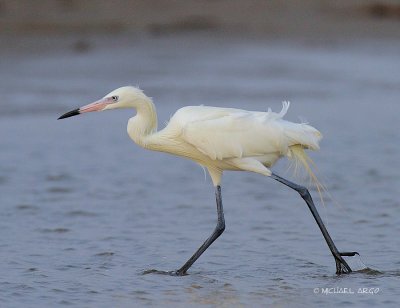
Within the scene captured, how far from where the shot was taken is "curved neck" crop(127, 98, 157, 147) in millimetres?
7090

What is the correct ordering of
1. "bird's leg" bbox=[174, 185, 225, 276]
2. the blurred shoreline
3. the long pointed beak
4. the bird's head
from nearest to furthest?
the long pointed beak, the bird's head, "bird's leg" bbox=[174, 185, 225, 276], the blurred shoreline

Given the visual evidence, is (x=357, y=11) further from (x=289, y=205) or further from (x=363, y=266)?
(x=363, y=266)

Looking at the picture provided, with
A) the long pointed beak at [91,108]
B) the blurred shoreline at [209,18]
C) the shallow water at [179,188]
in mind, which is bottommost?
the shallow water at [179,188]

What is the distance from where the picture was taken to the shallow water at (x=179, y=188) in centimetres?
689

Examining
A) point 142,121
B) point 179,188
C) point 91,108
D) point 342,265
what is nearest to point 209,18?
point 179,188

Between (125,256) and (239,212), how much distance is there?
5.58ft

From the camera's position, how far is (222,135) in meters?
7.12

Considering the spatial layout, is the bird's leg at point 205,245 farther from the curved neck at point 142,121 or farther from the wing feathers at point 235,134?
the curved neck at point 142,121

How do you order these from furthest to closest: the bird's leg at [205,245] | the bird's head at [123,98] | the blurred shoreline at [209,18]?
the blurred shoreline at [209,18] < the bird's leg at [205,245] < the bird's head at [123,98]

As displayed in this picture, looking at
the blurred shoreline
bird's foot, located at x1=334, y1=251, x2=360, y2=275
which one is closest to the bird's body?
bird's foot, located at x1=334, y1=251, x2=360, y2=275

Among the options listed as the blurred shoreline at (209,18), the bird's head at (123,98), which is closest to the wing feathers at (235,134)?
the bird's head at (123,98)

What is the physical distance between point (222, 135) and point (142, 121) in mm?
540

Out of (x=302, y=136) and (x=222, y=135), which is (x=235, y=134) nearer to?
(x=222, y=135)

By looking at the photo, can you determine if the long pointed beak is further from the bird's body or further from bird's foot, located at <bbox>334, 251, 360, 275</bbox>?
→ bird's foot, located at <bbox>334, 251, 360, 275</bbox>
